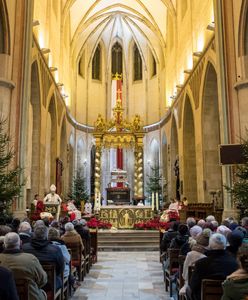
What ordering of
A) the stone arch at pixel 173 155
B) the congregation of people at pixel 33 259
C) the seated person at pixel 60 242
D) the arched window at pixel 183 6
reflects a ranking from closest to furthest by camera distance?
the congregation of people at pixel 33 259 → the seated person at pixel 60 242 → the arched window at pixel 183 6 → the stone arch at pixel 173 155

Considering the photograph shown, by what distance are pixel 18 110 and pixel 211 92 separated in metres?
8.77

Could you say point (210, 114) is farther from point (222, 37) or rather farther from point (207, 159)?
point (222, 37)

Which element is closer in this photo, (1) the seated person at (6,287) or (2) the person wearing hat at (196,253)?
(1) the seated person at (6,287)

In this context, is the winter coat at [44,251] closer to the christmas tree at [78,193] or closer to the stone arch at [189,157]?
the stone arch at [189,157]

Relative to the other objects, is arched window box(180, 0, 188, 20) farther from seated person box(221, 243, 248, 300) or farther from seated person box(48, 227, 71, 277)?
seated person box(221, 243, 248, 300)

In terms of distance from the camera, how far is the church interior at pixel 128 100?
11812 millimetres

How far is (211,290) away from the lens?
3.62 meters

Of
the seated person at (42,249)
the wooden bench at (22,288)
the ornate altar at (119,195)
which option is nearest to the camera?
the wooden bench at (22,288)

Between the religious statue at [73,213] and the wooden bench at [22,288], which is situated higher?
the religious statue at [73,213]

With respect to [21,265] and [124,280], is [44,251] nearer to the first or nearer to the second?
[21,265]

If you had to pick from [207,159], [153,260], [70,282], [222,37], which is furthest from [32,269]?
[207,159]

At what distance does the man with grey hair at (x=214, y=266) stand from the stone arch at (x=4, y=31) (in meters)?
9.92

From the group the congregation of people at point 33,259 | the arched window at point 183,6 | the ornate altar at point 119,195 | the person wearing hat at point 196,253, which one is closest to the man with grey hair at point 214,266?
the person wearing hat at point 196,253

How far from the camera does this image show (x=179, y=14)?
22703mm
